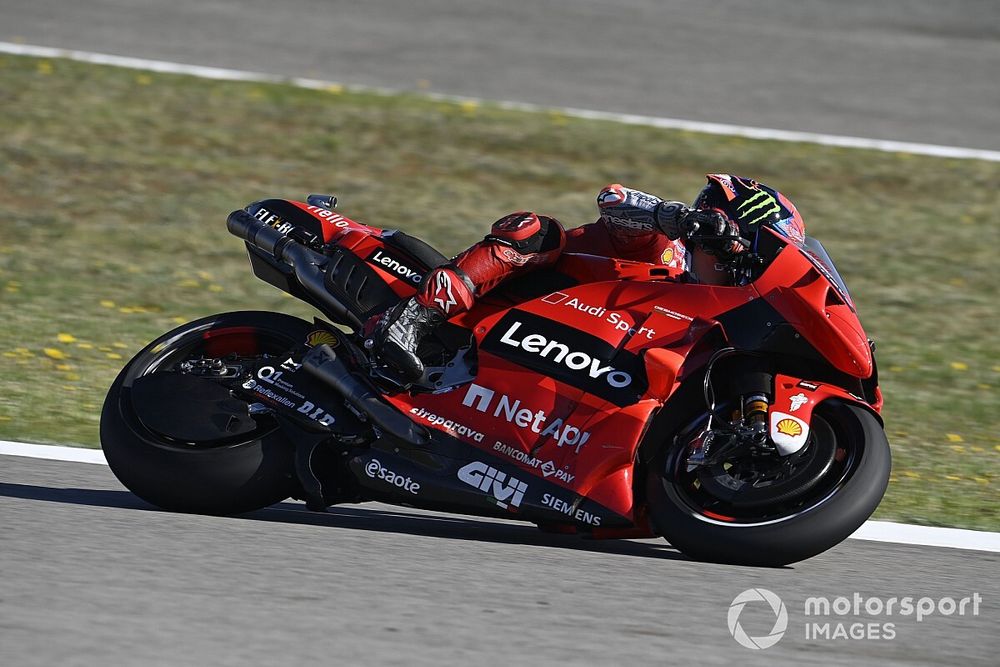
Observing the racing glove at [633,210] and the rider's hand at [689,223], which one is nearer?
the rider's hand at [689,223]

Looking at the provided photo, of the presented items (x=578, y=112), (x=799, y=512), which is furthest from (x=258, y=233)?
(x=578, y=112)

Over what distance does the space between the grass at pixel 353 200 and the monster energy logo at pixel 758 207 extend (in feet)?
7.06

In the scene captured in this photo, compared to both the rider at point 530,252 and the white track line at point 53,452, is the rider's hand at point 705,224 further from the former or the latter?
the white track line at point 53,452

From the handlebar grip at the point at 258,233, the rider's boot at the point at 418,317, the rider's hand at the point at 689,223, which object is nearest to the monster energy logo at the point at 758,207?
the rider's hand at the point at 689,223

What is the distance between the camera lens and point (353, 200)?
447 inches

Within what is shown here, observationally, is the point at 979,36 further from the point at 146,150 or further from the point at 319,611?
the point at 319,611

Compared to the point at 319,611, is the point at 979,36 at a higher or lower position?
higher

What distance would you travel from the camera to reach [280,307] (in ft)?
30.6

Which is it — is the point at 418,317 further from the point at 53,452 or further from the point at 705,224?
the point at 53,452

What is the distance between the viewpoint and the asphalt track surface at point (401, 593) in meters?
3.80

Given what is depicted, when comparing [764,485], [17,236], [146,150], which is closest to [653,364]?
[764,485]

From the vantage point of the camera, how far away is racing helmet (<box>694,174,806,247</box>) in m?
5.02

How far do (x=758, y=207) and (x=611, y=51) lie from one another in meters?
10.3

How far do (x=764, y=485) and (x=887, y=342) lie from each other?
4.63m
